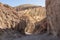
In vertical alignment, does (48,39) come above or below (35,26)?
above

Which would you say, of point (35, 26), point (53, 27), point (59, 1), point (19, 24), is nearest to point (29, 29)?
point (35, 26)

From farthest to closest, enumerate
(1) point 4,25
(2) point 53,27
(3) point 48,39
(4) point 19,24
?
(4) point 19,24 → (1) point 4,25 → (2) point 53,27 → (3) point 48,39

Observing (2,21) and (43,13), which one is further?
(43,13)

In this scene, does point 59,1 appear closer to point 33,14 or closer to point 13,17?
point 13,17

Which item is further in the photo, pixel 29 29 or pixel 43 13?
pixel 43 13

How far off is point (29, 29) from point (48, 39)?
12.9 metres

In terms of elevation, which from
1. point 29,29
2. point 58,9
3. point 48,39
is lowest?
point 29,29

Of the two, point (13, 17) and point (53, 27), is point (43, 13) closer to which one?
point (13, 17)

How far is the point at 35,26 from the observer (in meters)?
23.5

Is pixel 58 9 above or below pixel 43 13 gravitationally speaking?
above

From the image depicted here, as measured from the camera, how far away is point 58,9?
10367mm

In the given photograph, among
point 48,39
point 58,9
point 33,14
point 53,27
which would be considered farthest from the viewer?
point 33,14

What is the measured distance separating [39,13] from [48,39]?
20398 mm

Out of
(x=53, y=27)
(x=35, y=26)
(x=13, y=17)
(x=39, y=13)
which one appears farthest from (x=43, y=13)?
(x=53, y=27)
